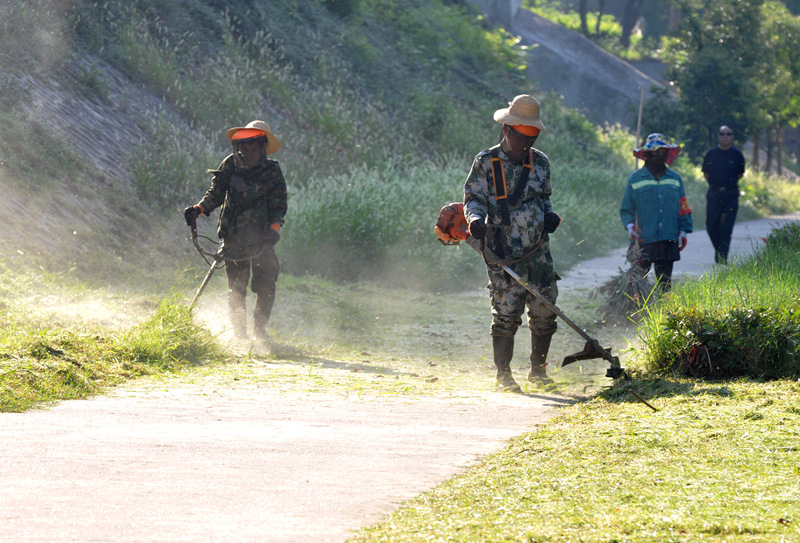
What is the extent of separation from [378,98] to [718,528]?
69.2 feet

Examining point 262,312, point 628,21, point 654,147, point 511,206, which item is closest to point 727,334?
point 511,206

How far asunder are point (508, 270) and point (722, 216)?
6.99 m

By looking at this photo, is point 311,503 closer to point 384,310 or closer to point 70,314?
point 70,314

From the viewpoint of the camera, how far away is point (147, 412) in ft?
19.4

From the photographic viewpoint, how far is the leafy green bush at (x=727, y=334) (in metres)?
6.52

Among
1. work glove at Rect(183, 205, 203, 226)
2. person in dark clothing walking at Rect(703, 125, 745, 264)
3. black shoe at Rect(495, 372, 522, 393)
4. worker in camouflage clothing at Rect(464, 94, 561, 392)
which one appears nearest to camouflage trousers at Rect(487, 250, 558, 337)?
worker in camouflage clothing at Rect(464, 94, 561, 392)

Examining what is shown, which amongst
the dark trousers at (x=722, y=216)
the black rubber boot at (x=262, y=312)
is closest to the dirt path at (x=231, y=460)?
the black rubber boot at (x=262, y=312)

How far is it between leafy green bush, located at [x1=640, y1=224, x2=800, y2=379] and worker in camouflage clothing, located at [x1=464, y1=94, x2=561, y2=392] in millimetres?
821

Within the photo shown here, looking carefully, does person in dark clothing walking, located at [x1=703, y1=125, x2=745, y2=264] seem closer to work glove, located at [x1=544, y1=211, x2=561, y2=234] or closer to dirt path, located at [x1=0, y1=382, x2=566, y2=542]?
work glove, located at [x1=544, y1=211, x2=561, y2=234]

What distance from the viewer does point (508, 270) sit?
23.1 ft

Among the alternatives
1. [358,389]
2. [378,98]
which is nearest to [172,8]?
[378,98]

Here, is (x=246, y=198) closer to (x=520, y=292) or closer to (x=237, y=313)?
(x=237, y=313)

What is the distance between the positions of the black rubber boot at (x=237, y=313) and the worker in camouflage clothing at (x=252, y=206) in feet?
0.37

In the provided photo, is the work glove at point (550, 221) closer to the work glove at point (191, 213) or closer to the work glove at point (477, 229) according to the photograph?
the work glove at point (477, 229)
